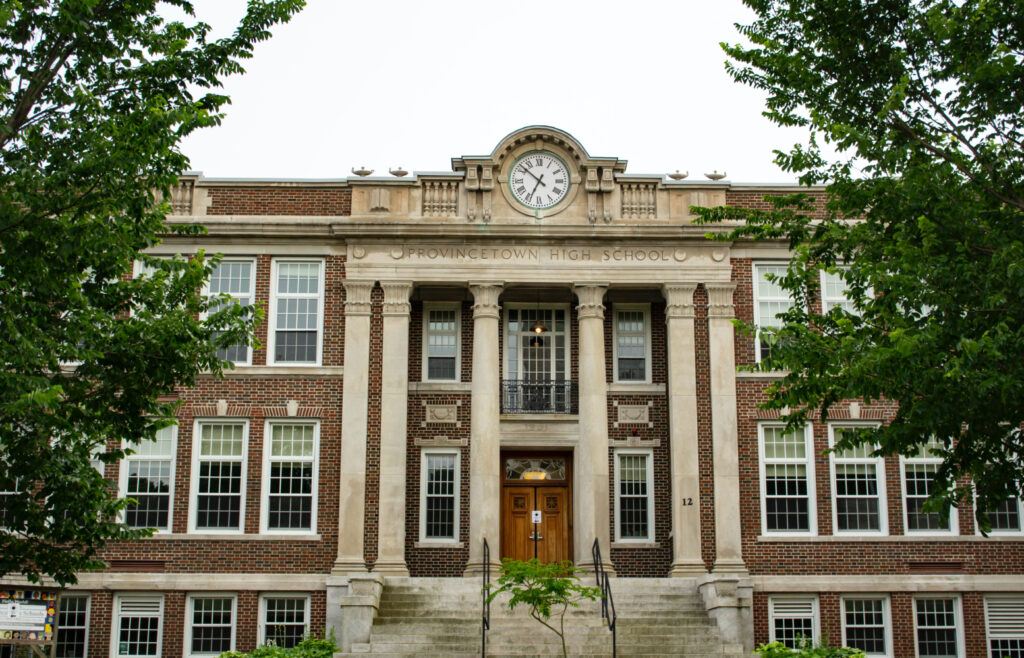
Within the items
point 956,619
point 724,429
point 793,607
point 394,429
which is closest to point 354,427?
point 394,429

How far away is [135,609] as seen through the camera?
86.3 ft

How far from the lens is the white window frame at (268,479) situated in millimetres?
26875

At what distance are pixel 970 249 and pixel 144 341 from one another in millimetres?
9839

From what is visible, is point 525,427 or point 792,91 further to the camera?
point 525,427

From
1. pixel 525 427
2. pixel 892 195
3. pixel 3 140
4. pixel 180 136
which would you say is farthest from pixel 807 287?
pixel 525 427

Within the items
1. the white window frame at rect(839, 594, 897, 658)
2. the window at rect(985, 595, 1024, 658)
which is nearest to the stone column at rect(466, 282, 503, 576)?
the white window frame at rect(839, 594, 897, 658)

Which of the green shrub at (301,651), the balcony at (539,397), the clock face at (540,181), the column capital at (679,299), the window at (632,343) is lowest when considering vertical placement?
the green shrub at (301,651)

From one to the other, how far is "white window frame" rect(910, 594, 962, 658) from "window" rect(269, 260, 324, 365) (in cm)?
1403

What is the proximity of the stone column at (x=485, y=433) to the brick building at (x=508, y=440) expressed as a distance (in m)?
0.05

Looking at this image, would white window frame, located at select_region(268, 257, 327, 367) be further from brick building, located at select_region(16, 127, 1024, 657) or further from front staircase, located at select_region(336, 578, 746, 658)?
front staircase, located at select_region(336, 578, 746, 658)

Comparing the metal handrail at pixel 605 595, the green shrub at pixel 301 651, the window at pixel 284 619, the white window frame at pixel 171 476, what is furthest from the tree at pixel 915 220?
the white window frame at pixel 171 476

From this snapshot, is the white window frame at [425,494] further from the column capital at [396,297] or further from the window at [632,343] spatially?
the window at [632,343]

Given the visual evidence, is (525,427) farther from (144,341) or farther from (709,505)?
(144,341)

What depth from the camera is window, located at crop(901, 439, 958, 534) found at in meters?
27.0
